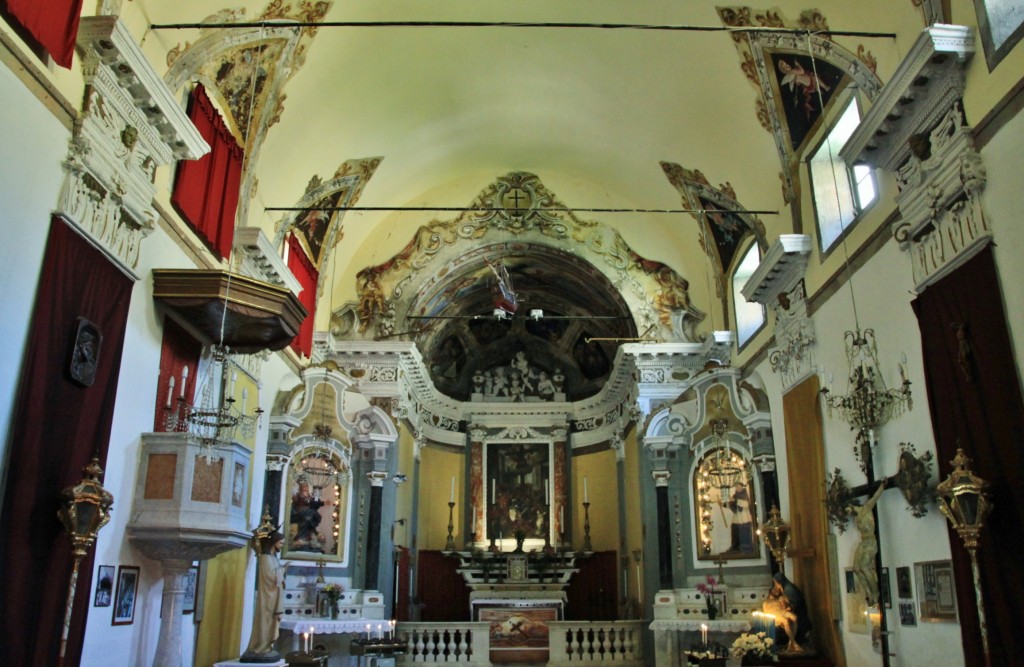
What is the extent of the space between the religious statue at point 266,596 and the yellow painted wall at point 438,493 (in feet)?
30.2

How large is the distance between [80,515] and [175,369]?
2.89 m

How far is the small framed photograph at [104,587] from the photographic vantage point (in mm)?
7406

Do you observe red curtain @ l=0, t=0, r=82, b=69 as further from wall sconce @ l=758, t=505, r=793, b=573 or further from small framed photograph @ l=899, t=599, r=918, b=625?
wall sconce @ l=758, t=505, r=793, b=573

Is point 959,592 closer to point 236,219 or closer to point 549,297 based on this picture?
point 236,219

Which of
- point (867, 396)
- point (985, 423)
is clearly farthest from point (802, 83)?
point (985, 423)

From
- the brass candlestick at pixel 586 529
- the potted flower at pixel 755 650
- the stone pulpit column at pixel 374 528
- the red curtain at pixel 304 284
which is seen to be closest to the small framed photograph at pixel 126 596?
the red curtain at pixel 304 284

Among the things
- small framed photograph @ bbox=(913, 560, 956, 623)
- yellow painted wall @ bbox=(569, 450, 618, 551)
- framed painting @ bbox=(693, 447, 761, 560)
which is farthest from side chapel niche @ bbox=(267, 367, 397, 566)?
small framed photograph @ bbox=(913, 560, 956, 623)

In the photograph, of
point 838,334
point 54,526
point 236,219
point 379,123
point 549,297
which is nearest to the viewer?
point 54,526

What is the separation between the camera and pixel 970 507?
21.7 ft

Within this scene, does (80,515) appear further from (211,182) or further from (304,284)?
(304,284)

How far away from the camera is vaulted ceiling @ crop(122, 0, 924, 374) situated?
32.7ft

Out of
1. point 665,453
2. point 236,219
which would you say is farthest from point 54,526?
point 665,453

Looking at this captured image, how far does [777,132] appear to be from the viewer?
11.5 meters

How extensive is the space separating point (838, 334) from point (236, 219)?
7.88m
